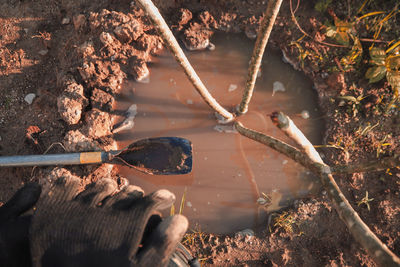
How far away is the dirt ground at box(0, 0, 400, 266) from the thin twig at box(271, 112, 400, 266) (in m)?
0.90

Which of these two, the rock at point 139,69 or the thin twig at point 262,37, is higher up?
the thin twig at point 262,37

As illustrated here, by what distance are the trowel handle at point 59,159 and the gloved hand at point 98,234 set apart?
0.59m

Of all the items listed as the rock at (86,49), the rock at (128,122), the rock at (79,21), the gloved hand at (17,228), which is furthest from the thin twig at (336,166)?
the rock at (79,21)

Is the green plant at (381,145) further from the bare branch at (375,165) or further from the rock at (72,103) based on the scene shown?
the rock at (72,103)

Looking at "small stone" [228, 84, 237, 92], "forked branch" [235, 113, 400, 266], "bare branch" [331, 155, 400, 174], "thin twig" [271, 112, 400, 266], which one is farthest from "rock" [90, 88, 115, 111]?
"bare branch" [331, 155, 400, 174]

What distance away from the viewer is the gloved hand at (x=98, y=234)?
4.60 feet

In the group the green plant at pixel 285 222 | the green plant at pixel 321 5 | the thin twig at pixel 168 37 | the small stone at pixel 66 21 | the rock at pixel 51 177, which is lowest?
the green plant at pixel 285 222

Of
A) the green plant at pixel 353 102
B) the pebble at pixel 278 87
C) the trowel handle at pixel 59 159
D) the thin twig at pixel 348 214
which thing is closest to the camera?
the thin twig at pixel 348 214

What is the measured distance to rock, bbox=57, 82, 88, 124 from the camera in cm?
231

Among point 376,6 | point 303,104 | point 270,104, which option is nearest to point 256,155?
point 270,104

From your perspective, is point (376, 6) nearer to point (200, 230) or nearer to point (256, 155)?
point (256, 155)

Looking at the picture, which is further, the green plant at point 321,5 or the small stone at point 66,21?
the small stone at point 66,21

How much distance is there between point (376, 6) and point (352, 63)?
610mm

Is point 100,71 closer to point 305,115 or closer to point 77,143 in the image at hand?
point 77,143
